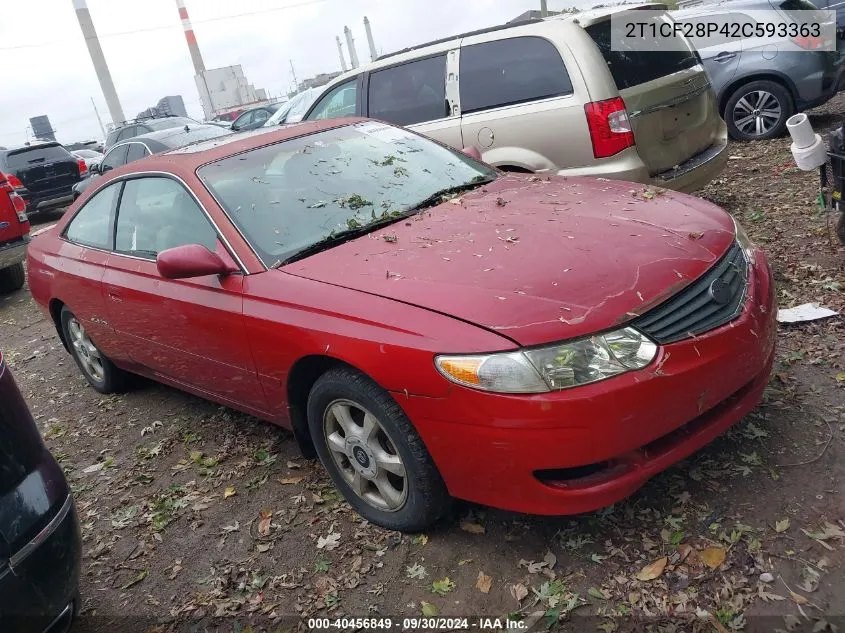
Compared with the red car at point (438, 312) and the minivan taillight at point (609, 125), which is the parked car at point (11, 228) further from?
the minivan taillight at point (609, 125)

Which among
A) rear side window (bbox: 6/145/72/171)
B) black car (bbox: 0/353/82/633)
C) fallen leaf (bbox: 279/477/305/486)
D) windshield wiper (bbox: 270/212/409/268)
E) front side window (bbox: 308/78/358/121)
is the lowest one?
fallen leaf (bbox: 279/477/305/486)

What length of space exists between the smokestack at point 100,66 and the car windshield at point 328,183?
7697 cm

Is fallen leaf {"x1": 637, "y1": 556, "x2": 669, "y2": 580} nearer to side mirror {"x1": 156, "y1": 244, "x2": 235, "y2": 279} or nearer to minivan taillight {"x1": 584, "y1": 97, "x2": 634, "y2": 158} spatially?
side mirror {"x1": 156, "y1": 244, "x2": 235, "y2": 279}

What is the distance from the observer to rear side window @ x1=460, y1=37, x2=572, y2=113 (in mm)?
5258

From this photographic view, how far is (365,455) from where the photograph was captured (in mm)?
2920

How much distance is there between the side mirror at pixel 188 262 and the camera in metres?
3.12

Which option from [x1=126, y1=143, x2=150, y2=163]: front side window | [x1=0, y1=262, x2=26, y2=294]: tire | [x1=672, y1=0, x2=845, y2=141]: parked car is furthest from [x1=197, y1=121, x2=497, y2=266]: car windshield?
[x1=126, y1=143, x2=150, y2=163]: front side window

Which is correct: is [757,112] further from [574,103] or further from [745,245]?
[745,245]

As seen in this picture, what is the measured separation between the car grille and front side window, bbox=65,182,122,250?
3325 millimetres

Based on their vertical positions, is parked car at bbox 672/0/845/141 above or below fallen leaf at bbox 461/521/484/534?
above

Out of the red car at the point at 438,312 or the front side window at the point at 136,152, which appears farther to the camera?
the front side window at the point at 136,152

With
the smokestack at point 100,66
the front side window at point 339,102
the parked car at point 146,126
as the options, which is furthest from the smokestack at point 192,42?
the front side window at point 339,102

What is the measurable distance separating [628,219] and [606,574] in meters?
1.47

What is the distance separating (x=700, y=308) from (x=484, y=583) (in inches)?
51.1
